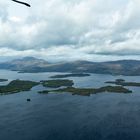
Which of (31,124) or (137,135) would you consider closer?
(137,135)

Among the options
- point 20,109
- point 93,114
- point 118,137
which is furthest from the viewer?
point 20,109

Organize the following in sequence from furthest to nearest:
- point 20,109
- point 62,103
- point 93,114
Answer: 1. point 62,103
2. point 20,109
3. point 93,114

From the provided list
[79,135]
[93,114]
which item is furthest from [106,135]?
[93,114]

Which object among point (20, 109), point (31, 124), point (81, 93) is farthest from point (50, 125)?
point (81, 93)

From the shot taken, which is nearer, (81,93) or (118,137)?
(118,137)

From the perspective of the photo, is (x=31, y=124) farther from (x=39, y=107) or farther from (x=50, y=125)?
(x=39, y=107)

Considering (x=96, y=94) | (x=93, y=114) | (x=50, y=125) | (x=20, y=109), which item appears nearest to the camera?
(x=50, y=125)

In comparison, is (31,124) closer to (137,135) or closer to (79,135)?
(79,135)

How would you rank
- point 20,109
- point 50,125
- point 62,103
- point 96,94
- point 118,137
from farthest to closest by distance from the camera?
1. point 96,94
2. point 62,103
3. point 20,109
4. point 50,125
5. point 118,137

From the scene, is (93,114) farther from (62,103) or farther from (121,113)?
(62,103)
